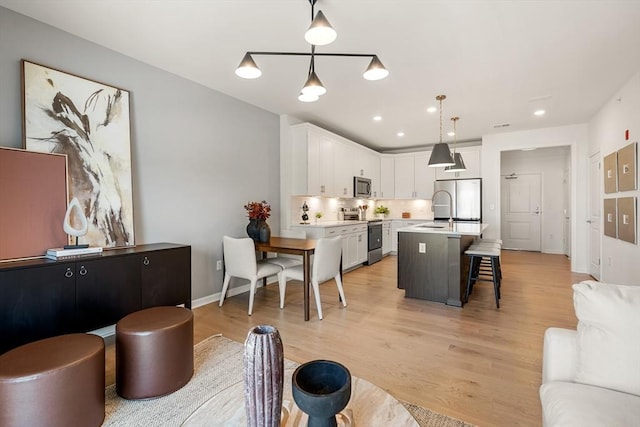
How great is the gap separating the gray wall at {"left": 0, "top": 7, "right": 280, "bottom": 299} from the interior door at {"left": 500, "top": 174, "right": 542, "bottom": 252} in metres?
6.79

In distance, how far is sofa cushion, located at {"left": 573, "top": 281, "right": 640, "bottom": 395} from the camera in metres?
1.12

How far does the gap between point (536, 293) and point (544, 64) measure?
2802 millimetres

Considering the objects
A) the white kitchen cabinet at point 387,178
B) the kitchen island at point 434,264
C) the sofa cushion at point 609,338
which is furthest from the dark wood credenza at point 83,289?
the white kitchen cabinet at point 387,178

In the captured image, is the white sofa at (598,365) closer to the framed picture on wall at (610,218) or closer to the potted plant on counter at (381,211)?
the framed picture on wall at (610,218)

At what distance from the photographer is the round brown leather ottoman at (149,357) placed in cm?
179

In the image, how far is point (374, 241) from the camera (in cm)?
617

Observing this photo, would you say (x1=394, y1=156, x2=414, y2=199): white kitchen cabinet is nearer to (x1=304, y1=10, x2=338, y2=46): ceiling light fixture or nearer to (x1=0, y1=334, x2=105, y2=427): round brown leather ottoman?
(x1=304, y1=10, x2=338, y2=46): ceiling light fixture

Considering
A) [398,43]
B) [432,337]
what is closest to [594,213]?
[432,337]

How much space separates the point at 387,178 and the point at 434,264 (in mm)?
4037

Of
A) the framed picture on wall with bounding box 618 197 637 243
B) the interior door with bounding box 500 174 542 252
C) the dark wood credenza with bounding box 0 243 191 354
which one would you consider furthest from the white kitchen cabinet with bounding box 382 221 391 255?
the dark wood credenza with bounding box 0 243 191 354

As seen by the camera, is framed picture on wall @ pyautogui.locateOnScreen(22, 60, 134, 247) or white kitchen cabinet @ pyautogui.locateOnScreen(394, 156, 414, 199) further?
white kitchen cabinet @ pyautogui.locateOnScreen(394, 156, 414, 199)

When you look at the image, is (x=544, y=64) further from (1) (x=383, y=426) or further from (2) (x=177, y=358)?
(2) (x=177, y=358)

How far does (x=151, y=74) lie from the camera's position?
312 cm

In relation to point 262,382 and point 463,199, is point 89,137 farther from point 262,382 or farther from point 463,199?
point 463,199
